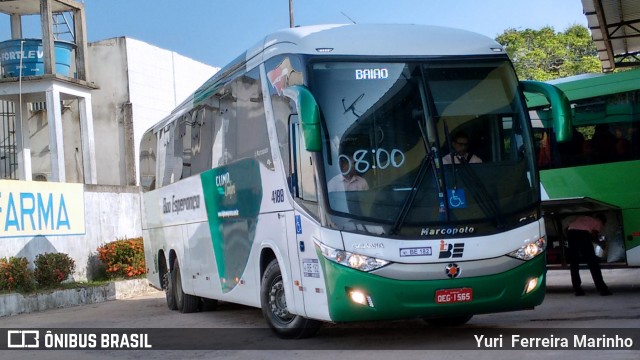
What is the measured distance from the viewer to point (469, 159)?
8789 mm

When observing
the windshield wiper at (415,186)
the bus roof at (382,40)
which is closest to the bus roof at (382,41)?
the bus roof at (382,40)

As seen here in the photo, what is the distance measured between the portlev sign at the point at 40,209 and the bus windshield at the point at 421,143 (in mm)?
10637

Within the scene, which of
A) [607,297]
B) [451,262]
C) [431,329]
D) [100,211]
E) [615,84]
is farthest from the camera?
[100,211]

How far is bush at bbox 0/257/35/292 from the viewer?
1652cm

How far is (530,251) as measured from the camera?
8.85 metres

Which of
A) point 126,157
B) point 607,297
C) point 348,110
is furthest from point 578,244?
point 126,157

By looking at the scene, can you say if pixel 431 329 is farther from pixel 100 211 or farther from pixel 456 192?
pixel 100 211

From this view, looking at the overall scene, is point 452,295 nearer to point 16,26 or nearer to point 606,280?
point 606,280

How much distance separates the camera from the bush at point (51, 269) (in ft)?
57.0

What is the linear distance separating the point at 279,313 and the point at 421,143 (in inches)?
112

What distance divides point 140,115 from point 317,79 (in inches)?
842

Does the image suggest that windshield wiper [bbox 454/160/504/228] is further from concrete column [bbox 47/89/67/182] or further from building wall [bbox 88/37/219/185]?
building wall [bbox 88/37/219/185]

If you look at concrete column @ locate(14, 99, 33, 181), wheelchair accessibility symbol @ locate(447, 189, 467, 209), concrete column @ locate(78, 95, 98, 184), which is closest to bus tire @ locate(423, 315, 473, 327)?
wheelchair accessibility symbol @ locate(447, 189, 467, 209)

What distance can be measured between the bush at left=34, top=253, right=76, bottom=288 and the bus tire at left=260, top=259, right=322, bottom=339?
8.49 metres
